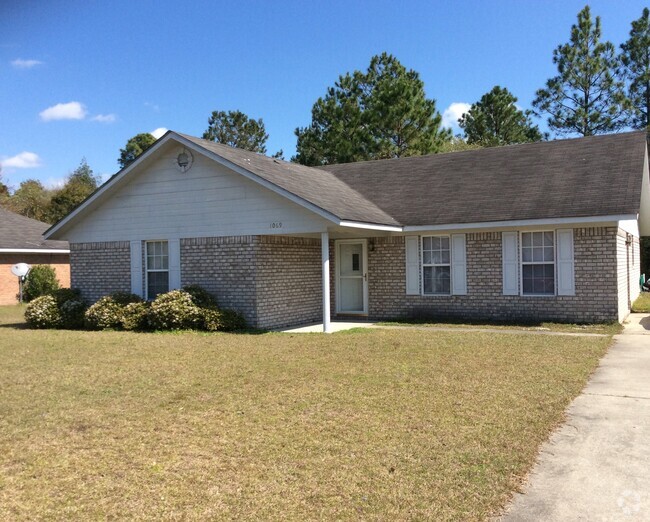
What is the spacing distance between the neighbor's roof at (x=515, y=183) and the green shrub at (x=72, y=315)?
8672 millimetres

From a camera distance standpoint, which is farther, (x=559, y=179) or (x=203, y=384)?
(x=559, y=179)

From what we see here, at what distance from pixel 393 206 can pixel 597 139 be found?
6.38 metres

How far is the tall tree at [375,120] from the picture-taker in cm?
3744

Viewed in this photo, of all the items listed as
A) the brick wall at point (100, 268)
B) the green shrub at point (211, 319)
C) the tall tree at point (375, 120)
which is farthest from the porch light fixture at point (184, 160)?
the tall tree at point (375, 120)

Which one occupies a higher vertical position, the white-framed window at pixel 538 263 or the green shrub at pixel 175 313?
the white-framed window at pixel 538 263

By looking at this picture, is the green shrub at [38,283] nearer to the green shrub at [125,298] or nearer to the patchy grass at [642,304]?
the green shrub at [125,298]

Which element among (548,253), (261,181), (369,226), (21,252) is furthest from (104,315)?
(21,252)

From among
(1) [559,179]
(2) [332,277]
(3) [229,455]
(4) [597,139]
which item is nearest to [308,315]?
(2) [332,277]

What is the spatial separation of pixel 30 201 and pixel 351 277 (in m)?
45.7

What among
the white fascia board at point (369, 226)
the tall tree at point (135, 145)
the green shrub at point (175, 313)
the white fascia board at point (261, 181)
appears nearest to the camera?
the white fascia board at point (261, 181)

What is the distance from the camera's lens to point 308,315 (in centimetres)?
1634

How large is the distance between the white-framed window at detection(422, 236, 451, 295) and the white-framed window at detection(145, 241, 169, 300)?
6826mm

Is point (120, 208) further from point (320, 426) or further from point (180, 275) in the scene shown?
point (320, 426)

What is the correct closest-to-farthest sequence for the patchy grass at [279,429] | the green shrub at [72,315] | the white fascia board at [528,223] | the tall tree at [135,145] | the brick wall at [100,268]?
the patchy grass at [279,429]
the white fascia board at [528,223]
the green shrub at [72,315]
the brick wall at [100,268]
the tall tree at [135,145]
